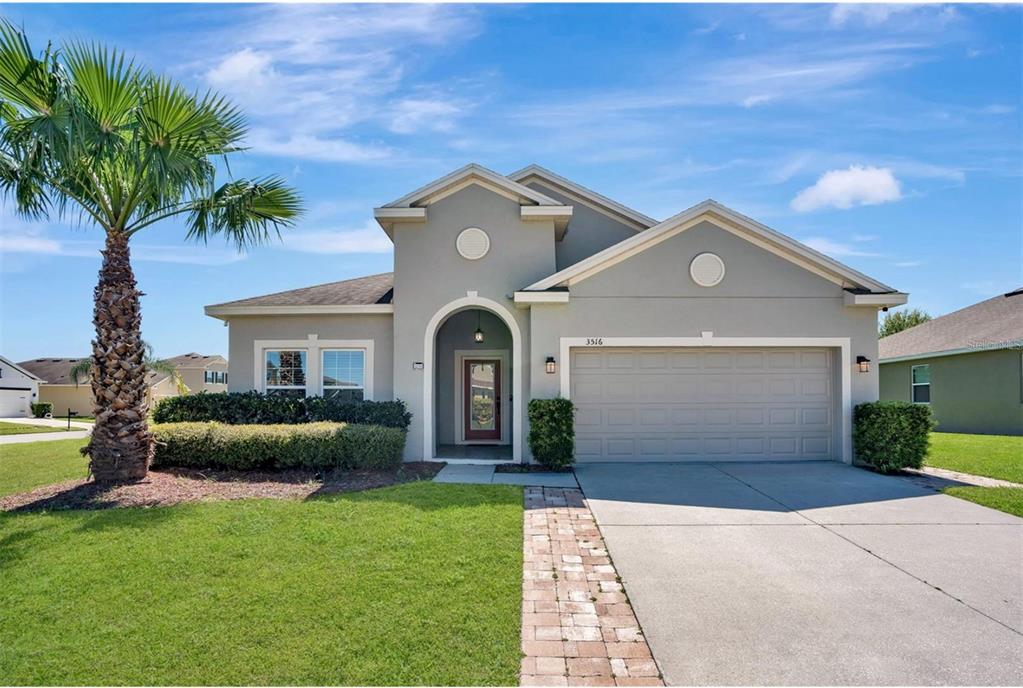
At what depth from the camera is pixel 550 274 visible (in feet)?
39.6

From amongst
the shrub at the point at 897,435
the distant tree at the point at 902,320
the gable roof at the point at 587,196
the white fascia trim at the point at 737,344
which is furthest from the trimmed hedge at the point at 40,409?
the distant tree at the point at 902,320

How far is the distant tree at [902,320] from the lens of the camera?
4328 centimetres

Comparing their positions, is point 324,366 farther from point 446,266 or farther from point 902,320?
point 902,320

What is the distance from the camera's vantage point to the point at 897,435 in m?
10.6

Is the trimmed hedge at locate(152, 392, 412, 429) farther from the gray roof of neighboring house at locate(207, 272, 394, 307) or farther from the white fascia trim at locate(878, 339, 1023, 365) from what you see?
the white fascia trim at locate(878, 339, 1023, 365)

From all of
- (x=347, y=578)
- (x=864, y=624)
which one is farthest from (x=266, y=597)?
(x=864, y=624)

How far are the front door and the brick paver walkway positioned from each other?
804 centimetres

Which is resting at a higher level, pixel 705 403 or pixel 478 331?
pixel 478 331

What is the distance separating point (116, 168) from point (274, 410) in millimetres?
5251

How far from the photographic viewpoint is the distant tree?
142 ft

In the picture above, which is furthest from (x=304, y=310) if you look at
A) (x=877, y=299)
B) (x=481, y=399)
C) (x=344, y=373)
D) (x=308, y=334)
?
(x=877, y=299)

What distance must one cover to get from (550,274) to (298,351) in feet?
18.9

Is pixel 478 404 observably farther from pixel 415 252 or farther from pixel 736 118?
pixel 736 118

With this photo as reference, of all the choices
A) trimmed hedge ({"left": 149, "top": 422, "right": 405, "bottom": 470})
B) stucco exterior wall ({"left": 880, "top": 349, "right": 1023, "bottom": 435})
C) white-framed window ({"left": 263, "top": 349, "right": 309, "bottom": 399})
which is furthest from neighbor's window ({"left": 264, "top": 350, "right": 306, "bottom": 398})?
stucco exterior wall ({"left": 880, "top": 349, "right": 1023, "bottom": 435})
